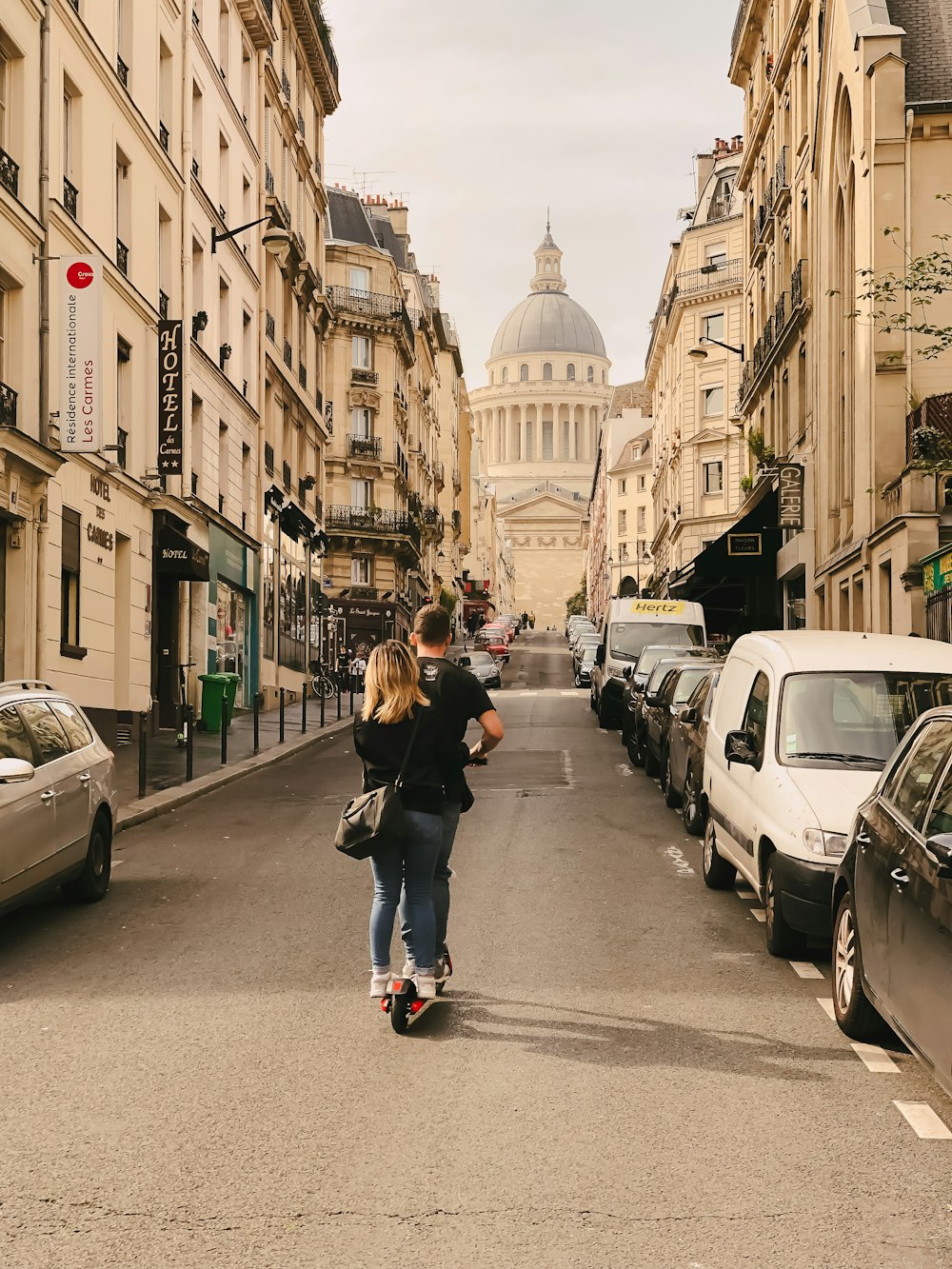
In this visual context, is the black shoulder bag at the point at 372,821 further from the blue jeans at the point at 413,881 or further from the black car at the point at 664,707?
the black car at the point at 664,707

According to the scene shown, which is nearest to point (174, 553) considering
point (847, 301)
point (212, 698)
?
point (212, 698)

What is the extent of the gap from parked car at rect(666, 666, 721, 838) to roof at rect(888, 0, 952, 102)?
1404 cm

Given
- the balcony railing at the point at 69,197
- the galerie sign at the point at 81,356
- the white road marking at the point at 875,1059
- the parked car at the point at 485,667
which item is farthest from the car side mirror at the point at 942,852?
the parked car at the point at 485,667

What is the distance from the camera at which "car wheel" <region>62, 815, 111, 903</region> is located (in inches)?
388

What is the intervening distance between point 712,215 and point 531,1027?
6249cm

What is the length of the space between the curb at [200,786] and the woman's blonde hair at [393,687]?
24.6ft

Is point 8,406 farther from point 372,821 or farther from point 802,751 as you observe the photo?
point 372,821

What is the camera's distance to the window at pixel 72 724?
9.91 metres

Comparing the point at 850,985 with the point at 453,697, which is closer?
the point at 850,985

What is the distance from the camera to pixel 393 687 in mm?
6496

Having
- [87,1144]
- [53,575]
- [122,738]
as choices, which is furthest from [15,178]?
[87,1144]

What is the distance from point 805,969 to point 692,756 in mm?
4897

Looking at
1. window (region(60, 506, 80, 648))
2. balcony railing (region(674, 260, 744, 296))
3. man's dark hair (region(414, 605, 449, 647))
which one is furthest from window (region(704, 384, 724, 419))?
man's dark hair (region(414, 605, 449, 647))

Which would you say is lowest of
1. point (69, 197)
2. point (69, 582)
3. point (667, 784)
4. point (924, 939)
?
point (667, 784)
